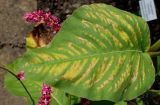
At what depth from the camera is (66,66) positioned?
1060mm

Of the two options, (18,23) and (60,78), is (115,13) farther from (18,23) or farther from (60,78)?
(18,23)

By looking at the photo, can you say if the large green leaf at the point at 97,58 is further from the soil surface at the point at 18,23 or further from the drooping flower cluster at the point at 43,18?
the soil surface at the point at 18,23

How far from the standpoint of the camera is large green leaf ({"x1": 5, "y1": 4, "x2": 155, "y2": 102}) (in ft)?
3.43

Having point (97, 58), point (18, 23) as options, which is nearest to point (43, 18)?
point (97, 58)

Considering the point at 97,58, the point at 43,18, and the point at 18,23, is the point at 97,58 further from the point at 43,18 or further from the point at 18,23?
the point at 18,23

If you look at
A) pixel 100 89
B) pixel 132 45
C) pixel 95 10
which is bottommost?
pixel 100 89

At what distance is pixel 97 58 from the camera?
3.61ft

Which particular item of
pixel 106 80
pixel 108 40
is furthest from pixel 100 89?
pixel 108 40

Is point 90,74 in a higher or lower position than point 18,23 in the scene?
lower

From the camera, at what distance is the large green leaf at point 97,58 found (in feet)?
3.43

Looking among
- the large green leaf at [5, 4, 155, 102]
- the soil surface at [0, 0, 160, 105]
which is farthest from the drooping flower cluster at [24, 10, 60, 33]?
the soil surface at [0, 0, 160, 105]

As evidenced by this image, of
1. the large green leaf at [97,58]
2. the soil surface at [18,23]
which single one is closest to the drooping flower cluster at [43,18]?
the large green leaf at [97,58]

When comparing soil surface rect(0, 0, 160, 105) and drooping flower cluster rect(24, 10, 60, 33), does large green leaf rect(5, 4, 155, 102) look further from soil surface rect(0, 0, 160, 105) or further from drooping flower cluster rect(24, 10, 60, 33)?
soil surface rect(0, 0, 160, 105)

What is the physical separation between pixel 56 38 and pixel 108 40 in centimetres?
15
